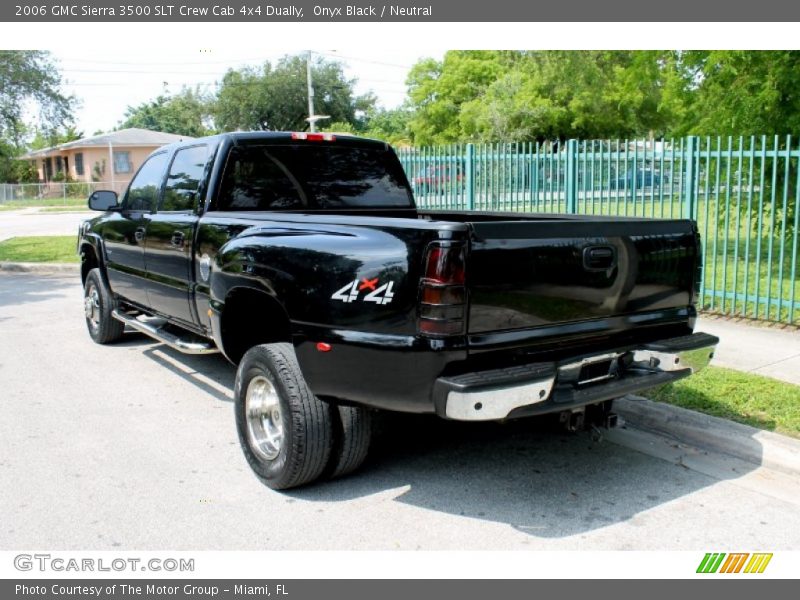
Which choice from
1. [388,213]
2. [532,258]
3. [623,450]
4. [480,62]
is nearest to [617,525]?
[623,450]

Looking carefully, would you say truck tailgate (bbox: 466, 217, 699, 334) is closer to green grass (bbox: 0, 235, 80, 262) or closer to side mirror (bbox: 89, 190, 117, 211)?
side mirror (bbox: 89, 190, 117, 211)

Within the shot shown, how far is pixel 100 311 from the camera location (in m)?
7.88

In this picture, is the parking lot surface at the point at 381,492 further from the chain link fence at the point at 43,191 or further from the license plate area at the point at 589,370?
the chain link fence at the point at 43,191

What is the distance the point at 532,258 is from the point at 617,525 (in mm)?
1426

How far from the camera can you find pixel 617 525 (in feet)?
12.9

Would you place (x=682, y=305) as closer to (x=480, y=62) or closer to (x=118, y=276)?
(x=118, y=276)

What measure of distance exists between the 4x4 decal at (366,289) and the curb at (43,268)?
11.8 metres

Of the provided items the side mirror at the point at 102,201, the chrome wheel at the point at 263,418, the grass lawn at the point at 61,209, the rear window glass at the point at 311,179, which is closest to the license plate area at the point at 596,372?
the chrome wheel at the point at 263,418

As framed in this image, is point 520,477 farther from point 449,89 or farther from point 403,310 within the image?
point 449,89

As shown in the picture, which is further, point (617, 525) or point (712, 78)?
point (712, 78)

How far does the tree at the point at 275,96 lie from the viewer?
199 feet

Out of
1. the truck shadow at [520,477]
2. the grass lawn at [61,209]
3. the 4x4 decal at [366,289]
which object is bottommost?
the truck shadow at [520,477]

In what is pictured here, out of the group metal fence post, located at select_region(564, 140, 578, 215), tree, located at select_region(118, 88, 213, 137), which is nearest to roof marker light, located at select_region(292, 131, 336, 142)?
metal fence post, located at select_region(564, 140, 578, 215)

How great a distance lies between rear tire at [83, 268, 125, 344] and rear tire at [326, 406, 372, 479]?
4124 mm
